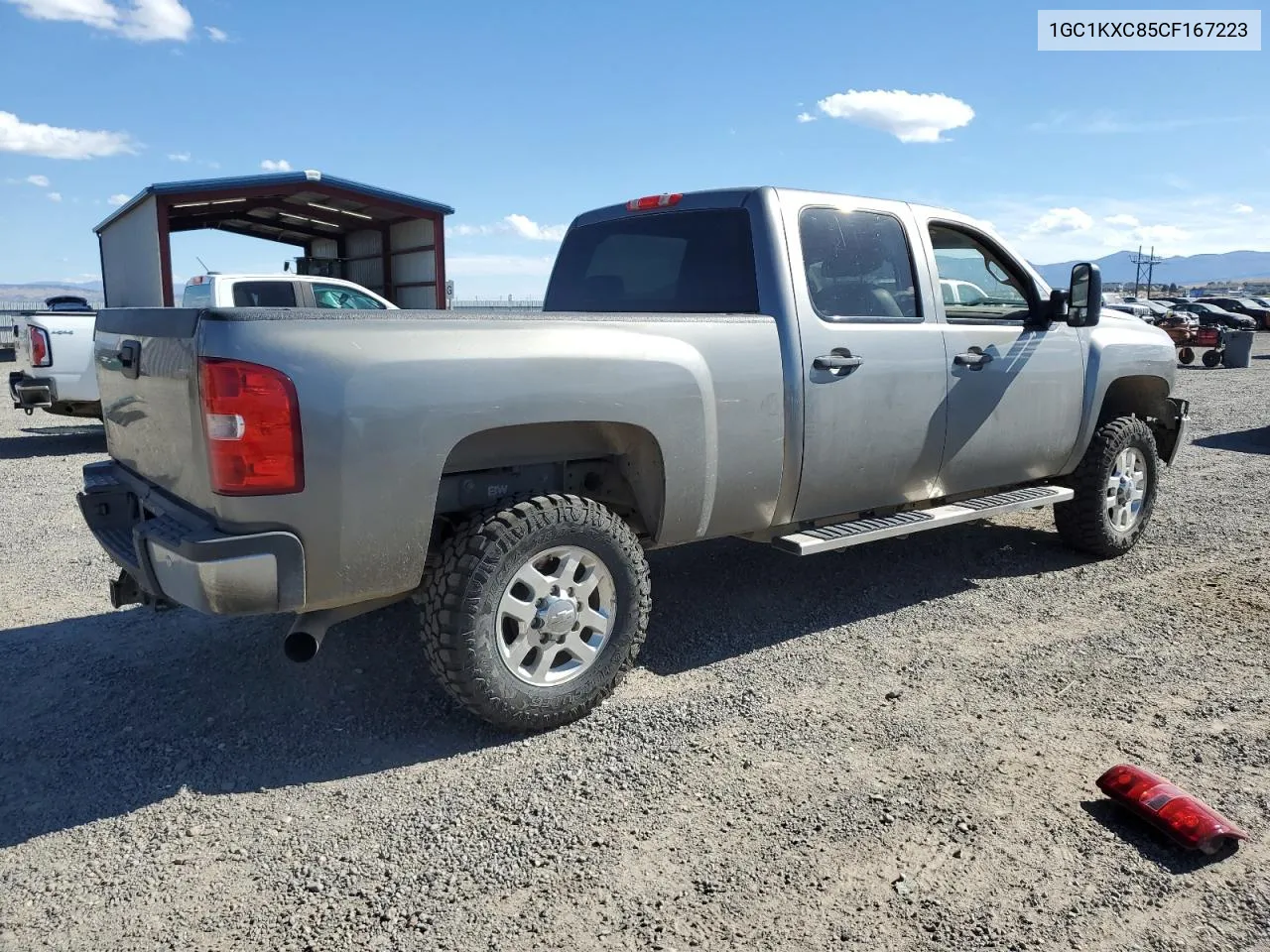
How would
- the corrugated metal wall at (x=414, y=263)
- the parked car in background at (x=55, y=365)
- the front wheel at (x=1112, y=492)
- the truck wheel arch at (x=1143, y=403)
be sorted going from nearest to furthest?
1. the front wheel at (x=1112, y=492)
2. the truck wheel arch at (x=1143, y=403)
3. the parked car in background at (x=55, y=365)
4. the corrugated metal wall at (x=414, y=263)

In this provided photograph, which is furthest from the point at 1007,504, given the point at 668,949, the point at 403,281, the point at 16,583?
the point at 403,281

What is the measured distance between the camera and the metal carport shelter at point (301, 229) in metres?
16.8

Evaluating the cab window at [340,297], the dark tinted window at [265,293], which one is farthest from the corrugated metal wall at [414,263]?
the dark tinted window at [265,293]

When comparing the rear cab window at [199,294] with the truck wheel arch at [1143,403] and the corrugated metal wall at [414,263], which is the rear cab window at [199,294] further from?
the truck wheel arch at [1143,403]

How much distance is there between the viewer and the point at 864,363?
172 inches

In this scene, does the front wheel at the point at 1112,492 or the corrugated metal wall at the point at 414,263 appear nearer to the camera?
the front wheel at the point at 1112,492

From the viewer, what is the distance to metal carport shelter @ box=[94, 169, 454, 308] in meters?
16.8

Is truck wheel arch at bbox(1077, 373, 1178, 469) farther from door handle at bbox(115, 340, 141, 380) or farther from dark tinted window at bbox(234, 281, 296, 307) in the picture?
dark tinted window at bbox(234, 281, 296, 307)

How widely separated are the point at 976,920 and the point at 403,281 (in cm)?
2045

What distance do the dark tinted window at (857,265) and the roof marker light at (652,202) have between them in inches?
27.0

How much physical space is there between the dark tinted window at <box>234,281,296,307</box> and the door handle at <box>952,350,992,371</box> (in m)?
9.10

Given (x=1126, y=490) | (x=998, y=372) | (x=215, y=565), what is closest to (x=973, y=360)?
(x=998, y=372)

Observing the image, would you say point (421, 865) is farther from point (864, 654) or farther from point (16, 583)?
point (16, 583)

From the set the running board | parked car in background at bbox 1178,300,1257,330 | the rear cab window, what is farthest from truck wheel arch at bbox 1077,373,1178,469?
parked car in background at bbox 1178,300,1257,330
